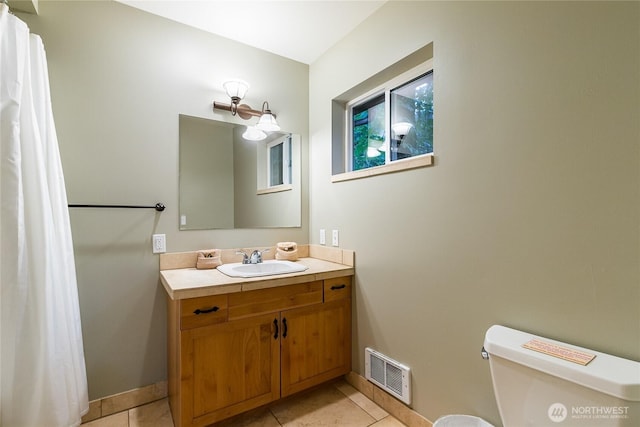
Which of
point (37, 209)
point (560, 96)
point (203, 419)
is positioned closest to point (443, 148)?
point (560, 96)

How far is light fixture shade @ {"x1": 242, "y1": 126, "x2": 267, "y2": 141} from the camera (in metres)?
2.24

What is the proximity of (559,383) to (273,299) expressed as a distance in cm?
129

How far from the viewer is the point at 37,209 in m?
1.35

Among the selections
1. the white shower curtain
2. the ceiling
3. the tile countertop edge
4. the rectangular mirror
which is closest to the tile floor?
the white shower curtain

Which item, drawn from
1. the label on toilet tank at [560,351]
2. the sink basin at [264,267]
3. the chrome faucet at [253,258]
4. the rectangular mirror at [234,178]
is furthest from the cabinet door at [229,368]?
the label on toilet tank at [560,351]

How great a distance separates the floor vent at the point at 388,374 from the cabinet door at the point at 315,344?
19 centimetres

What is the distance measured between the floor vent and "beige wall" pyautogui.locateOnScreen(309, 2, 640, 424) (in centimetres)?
6

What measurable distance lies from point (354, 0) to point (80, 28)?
163 cm

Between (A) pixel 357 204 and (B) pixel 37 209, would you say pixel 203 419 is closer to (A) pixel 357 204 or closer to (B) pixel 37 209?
(B) pixel 37 209

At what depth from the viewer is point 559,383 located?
3.04ft

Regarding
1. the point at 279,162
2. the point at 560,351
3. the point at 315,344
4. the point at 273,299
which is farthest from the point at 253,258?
the point at 560,351

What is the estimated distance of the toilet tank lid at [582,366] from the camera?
0.81 metres

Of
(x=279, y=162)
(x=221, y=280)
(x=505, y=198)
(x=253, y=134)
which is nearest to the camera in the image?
(x=505, y=198)

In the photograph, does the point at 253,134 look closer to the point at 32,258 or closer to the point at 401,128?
the point at 401,128
